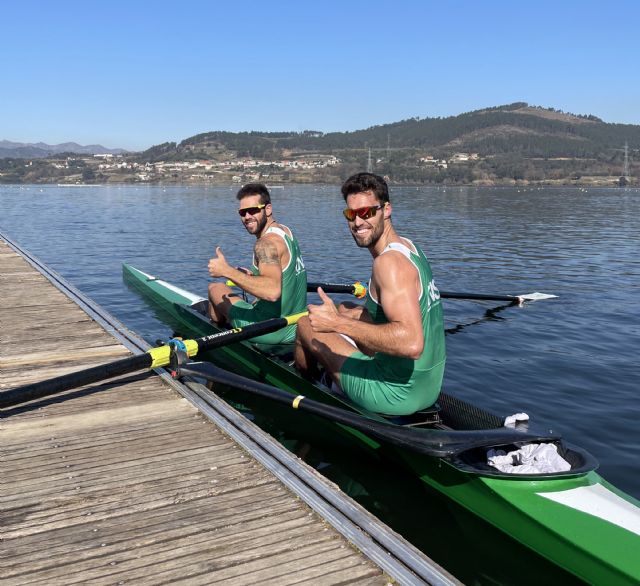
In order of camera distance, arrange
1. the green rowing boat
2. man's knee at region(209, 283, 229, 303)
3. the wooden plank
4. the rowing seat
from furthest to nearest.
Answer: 1. man's knee at region(209, 283, 229, 303)
2. the rowing seat
3. the green rowing boat
4. the wooden plank

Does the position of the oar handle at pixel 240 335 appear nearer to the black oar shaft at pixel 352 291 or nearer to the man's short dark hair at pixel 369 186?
the man's short dark hair at pixel 369 186

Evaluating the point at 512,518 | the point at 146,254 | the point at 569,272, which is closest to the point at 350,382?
the point at 512,518

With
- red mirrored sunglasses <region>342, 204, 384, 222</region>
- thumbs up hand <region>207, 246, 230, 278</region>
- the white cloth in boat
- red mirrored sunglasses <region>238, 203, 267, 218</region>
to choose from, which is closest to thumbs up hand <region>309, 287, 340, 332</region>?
red mirrored sunglasses <region>342, 204, 384, 222</region>

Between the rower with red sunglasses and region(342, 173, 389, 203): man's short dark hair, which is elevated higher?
region(342, 173, 389, 203): man's short dark hair

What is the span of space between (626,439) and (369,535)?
5002mm

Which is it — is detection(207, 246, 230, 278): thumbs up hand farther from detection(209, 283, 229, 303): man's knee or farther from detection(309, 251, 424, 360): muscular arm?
detection(309, 251, 424, 360): muscular arm

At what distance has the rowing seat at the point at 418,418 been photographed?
18.2 feet

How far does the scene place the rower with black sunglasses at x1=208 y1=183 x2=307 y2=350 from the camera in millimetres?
6867

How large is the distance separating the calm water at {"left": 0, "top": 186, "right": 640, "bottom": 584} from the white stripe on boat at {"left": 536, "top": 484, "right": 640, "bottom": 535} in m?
0.76

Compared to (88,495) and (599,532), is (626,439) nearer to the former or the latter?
(599,532)

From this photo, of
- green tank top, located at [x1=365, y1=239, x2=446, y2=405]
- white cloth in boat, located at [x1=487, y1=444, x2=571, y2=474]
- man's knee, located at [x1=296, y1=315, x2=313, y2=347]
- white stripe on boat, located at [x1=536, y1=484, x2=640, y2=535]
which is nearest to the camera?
white stripe on boat, located at [x1=536, y1=484, x2=640, y2=535]

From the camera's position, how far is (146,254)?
26109 mm

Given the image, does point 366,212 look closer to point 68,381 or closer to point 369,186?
point 369,186

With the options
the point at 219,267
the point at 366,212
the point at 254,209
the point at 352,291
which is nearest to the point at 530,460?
the point at 366,212
